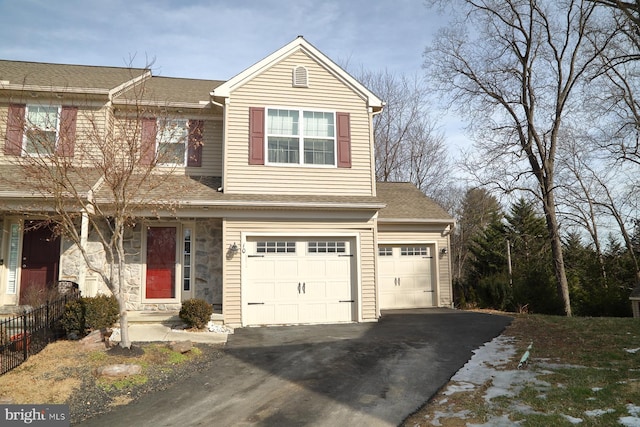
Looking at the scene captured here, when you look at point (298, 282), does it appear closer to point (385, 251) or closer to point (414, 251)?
point (385, 251)

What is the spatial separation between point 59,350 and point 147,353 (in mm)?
1635

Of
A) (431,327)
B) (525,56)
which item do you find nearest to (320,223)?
(431,327)

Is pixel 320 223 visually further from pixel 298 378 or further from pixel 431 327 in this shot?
pixel 298 378

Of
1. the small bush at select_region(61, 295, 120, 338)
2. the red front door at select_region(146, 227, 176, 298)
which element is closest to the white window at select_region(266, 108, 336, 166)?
the red front door at select_region(146, 227, 176, 298)

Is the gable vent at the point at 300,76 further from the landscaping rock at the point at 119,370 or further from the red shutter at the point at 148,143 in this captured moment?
the landscaping rock at the point at 119,370

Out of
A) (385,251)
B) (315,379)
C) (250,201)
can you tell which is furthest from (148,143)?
(385,251)

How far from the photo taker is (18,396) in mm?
5500

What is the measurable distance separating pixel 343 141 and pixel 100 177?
20.3 feet

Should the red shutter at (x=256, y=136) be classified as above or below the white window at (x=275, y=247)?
above

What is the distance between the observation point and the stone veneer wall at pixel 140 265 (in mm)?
10406

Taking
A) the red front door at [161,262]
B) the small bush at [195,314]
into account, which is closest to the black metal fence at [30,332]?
the red front door at [161,262]

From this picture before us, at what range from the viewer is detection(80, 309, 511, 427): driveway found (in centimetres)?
501

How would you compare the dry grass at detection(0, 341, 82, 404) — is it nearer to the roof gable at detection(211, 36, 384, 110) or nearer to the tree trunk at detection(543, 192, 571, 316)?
the roof gable at detection(211, 36, 384, 110)

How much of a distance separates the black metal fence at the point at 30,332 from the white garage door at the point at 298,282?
388 cm
